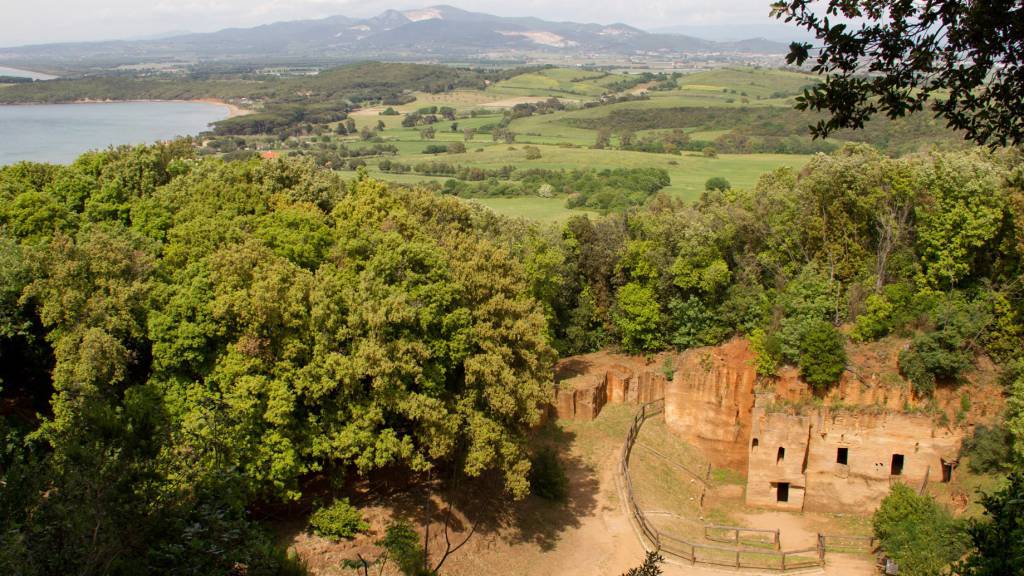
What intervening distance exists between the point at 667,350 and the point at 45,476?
92.4ft

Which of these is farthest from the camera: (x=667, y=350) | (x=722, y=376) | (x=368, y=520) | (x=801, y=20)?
(x=667, y=350)


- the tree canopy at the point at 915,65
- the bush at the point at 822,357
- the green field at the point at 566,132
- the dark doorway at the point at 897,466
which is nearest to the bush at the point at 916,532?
the dark doorway at the point at 897,466

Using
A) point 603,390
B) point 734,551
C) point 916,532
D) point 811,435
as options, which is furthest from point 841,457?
point 603,390

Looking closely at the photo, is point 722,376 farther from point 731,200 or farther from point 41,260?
point 41,260

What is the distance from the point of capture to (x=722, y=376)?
2952cm

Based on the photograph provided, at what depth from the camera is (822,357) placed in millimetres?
27156

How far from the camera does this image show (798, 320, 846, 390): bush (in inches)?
1069

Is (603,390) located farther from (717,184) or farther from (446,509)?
(717,184)

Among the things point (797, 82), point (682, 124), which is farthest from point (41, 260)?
point (797, 82)

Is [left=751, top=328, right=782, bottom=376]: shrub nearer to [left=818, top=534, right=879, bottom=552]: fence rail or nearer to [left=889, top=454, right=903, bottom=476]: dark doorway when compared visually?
[left=889, top=454, right=903, bottom=476]: dark doorway

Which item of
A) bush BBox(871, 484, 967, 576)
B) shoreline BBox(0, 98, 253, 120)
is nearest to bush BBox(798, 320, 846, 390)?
bush BBox(871, 484, 967, 576)

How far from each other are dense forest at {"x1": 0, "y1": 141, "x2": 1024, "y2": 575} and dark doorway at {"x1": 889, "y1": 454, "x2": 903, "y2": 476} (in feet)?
8.61

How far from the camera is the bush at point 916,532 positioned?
21062 mm

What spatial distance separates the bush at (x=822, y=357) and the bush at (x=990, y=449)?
15.4ft
